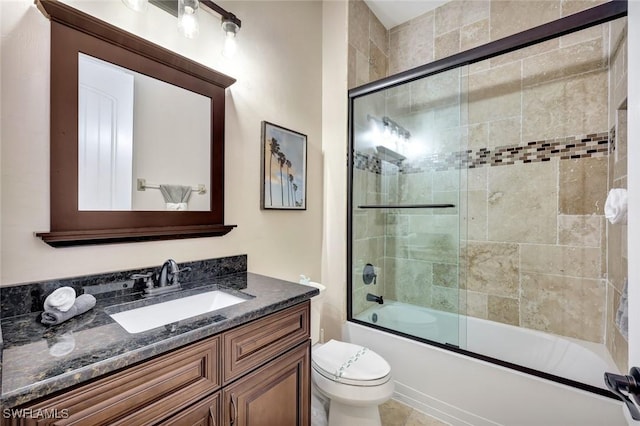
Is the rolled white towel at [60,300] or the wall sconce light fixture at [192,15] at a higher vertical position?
the wall sconce light fixture at [192,15]

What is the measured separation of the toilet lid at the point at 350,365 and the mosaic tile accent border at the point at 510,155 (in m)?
1.33

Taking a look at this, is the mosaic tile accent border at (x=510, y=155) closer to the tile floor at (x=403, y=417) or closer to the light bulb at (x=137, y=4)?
the light bulb at (x=137, y=4)

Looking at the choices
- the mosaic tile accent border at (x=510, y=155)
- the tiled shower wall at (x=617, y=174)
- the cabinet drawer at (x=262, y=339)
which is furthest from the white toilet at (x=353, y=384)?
the mosaic tile accent border at (x=510, y=155)

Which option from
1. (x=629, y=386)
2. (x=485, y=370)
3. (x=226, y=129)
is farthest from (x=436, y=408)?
(x=226, y=129)

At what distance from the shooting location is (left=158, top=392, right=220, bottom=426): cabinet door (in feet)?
2.59

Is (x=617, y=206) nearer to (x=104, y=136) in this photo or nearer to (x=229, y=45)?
(x=229, y=45)

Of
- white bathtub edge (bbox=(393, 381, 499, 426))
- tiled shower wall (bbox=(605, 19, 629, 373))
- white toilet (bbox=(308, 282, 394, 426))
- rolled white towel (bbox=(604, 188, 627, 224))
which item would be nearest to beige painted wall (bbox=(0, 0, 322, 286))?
white toilet (bbox=(308, 282, 394, 426))

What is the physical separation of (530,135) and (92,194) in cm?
263

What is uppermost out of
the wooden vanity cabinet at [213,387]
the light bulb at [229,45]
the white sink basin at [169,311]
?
the light bulb at [229,45]

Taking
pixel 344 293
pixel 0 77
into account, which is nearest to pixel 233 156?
pixel 0 77

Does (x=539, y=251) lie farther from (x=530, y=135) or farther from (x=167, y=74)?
(x=167, y=74)

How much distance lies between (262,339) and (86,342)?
1.70ft

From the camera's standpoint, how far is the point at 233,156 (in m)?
1.60

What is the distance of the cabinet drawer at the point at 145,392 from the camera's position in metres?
0.62
